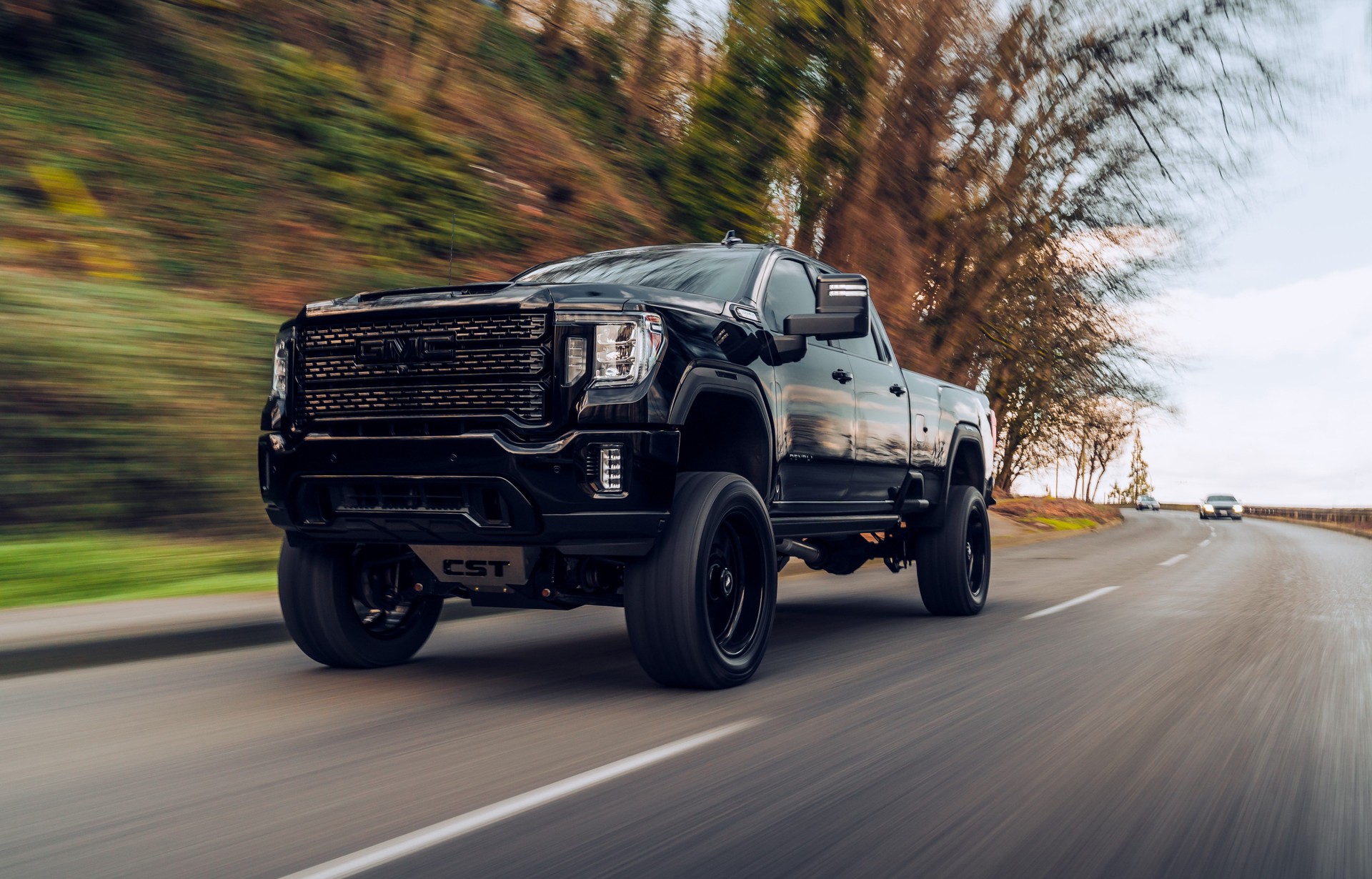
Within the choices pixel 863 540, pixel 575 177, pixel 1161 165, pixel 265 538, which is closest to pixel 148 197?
pixel 265 538

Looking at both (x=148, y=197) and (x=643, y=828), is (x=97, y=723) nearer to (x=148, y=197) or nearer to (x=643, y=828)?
(x=643, y=828)

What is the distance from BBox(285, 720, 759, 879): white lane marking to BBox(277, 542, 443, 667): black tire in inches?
88.1

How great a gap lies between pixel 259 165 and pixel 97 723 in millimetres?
9591

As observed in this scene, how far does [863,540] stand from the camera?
8.91m

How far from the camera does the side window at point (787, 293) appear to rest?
679 centimetres

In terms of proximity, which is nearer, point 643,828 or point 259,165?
point 643,828

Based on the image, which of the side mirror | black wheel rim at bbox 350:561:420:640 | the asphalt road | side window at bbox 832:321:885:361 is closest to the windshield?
the side mirror

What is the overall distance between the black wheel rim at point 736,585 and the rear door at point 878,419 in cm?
159

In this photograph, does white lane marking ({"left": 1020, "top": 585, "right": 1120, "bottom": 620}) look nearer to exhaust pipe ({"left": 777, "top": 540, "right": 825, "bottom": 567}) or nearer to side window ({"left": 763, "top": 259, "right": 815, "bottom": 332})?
exhaust pipe ({"left": 777, "top": 540, "right": 825, "bottom": 567})

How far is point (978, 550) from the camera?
9766mm

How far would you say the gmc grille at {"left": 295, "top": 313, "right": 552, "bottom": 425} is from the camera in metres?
5.16

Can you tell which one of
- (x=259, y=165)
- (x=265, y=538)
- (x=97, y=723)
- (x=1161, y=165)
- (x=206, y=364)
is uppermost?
(x=1161, y=165)

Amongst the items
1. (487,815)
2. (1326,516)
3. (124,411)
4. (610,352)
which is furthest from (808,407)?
(1326,516)

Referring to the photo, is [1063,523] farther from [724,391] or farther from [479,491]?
[479,491]
